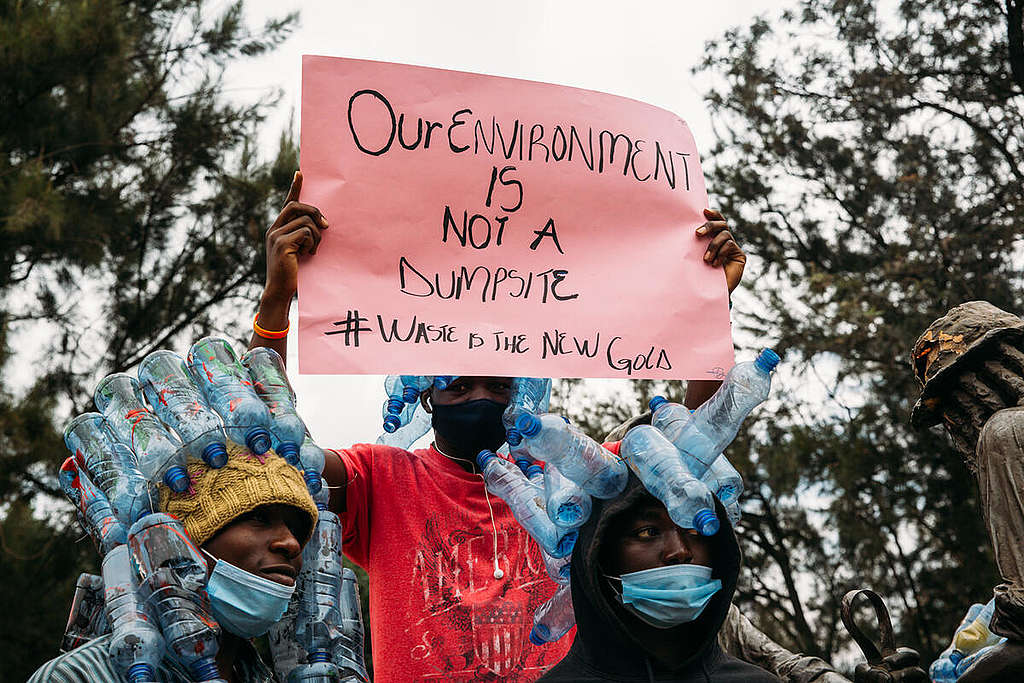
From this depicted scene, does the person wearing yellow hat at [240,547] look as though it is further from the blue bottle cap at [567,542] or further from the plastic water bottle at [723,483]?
the plastic water bottle at [723,483]

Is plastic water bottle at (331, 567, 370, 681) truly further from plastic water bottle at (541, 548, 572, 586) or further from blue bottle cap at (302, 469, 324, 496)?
plastic water bottle at (541, 548, 572, 586)

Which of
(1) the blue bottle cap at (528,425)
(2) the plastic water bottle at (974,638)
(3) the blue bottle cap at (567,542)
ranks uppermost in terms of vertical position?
(1) the blue bottle cap at (528,425)

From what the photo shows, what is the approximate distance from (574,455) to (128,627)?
117 centimetres

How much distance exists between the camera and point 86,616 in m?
2.50

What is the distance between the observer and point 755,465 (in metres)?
12.9

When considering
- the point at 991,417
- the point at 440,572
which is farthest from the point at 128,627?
the point at 991,417

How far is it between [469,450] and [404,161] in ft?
3.06

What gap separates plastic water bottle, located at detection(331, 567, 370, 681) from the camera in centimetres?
253

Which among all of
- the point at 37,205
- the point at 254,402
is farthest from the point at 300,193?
the point at 37,205

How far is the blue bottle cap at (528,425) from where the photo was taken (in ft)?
8.60

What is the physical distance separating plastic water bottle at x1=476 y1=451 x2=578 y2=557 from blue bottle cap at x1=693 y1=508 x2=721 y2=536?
→ 0.41 metres

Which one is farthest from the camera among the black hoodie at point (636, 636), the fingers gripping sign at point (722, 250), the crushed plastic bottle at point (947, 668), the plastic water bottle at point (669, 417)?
the crushed plastic bottle at point (947, 668)

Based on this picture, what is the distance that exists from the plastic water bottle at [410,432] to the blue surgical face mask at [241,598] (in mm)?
1068

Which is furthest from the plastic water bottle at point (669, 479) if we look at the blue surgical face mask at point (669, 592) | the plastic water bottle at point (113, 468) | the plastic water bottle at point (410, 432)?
the plastic water bottle at point (113, 468)
